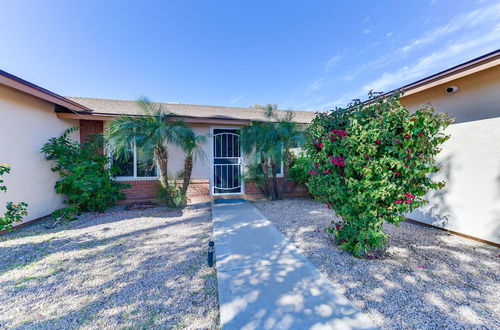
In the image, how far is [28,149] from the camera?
5.03 metres

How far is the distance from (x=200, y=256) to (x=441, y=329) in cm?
312

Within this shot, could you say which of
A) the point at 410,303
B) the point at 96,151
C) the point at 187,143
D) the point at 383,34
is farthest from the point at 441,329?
the point at 383,34

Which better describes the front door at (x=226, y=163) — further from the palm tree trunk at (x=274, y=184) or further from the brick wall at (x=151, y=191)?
the palm tree trunk at (x=274, y=184)

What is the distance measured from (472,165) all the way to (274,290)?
195 inches

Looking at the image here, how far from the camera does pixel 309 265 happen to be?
117 inches

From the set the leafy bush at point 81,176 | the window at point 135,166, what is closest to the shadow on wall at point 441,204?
the window at point 135,166

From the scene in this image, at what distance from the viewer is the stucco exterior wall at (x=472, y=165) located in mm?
3771

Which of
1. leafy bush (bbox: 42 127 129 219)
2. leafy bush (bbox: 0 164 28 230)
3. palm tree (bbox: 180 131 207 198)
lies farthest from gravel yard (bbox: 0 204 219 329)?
palm tree (bbox: 180 131 207 198)

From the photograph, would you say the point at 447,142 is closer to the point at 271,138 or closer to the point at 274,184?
the point at 271,138

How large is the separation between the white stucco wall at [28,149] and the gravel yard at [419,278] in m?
6.62

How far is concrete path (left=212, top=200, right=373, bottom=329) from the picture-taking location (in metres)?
1.93

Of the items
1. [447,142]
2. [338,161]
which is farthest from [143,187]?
[447,142]

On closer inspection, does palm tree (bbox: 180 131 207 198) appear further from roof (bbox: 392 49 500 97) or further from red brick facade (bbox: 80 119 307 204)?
roof (bbox: 392 49 500 97)

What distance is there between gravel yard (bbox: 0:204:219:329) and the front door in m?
3.28
